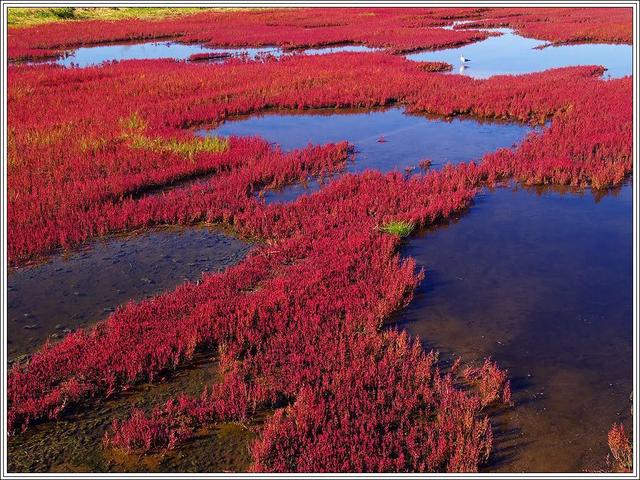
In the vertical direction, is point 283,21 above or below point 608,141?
above

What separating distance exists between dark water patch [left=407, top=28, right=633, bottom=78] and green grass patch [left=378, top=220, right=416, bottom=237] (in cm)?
1620

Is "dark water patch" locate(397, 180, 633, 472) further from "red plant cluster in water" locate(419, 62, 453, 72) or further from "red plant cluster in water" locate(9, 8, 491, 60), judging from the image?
"red plant cluster in water" locate(9, 8, 491, 60)

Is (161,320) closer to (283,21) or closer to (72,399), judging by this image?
(72,399)

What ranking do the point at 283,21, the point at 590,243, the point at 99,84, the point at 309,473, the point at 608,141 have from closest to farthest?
the point at 309,473, the point at 590,243, the point at 608,141, the point at 99,84, the point at 283,21

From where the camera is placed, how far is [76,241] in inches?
337

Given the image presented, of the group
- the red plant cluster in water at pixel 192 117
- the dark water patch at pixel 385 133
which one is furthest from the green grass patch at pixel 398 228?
the red plant cluster in water at pixel 192 117

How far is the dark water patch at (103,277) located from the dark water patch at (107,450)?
4.72 ft

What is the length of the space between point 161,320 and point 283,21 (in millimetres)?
47026

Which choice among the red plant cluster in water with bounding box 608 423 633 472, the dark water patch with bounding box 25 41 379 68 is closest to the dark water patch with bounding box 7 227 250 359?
the red plant cluster in water with bounding box 608 423 633 472

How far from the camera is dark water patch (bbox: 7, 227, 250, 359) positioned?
646 cm

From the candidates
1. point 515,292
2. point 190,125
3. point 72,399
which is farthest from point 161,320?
point 190,125

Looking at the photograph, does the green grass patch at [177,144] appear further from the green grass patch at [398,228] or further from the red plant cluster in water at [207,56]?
the red plant cluster in water at [207,56]

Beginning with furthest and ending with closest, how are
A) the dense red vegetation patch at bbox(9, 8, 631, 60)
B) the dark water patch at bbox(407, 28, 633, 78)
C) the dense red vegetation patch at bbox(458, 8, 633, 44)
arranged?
the dense red vegetation patch at bbox(9, 8, 631, 60), the dense red vegetation patch at bbox(458, 8, 633, 44), the dark water patch at bbox(407, 28, 633, 78)

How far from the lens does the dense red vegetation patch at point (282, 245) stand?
4.83 m
